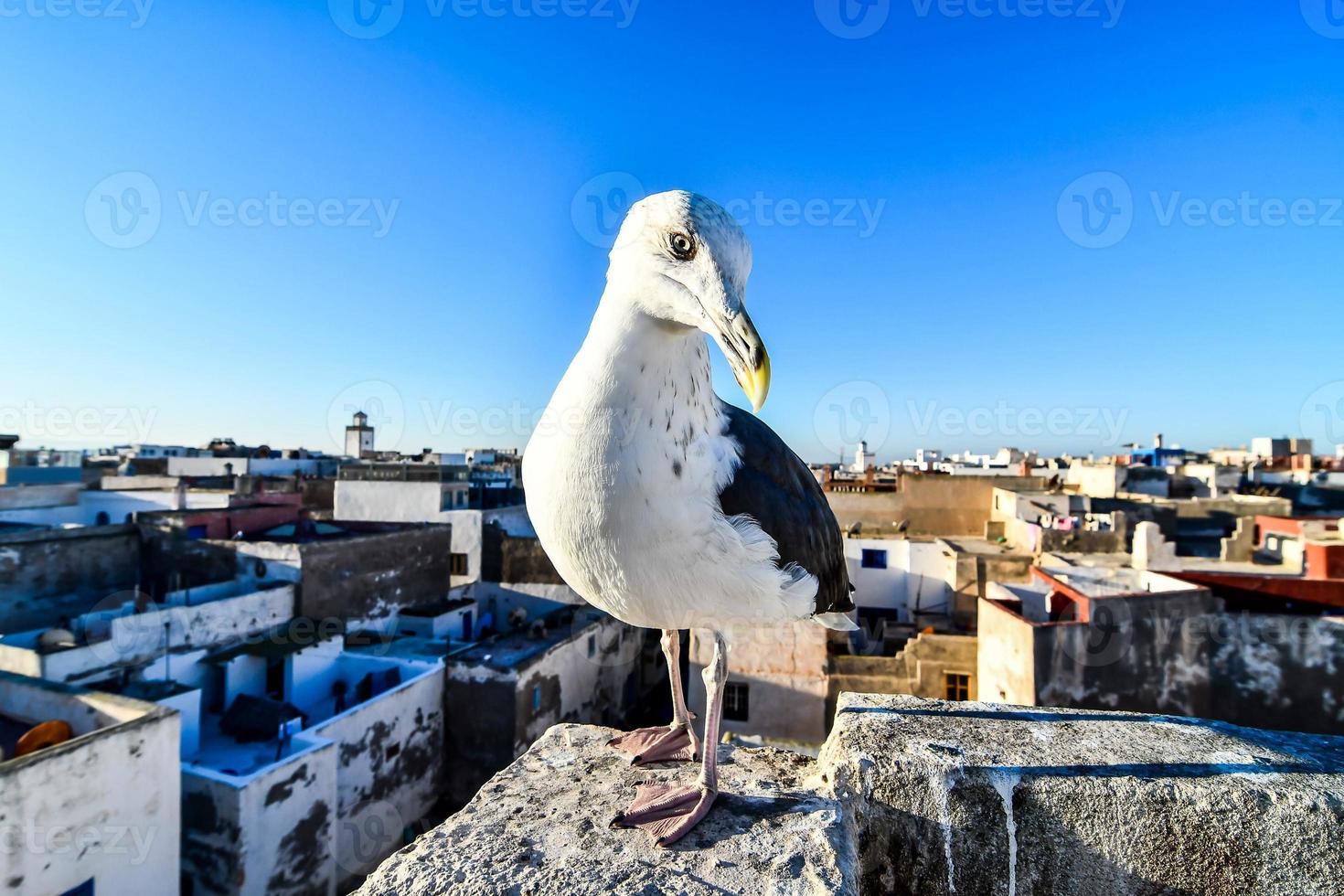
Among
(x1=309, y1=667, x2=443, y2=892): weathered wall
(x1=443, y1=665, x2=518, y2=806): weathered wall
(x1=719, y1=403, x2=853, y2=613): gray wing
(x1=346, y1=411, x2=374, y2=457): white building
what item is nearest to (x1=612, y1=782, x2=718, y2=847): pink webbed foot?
(x1=719, y1=403, x2=853, y2=613): gray wing

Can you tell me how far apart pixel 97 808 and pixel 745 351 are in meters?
10.8

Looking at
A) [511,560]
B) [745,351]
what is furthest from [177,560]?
[745,351]

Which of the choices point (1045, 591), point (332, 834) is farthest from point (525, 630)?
point (1045, 591)

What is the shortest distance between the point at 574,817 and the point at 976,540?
81.4 ft

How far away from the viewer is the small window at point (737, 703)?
1527 cm

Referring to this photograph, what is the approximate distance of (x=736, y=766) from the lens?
2.90 meters

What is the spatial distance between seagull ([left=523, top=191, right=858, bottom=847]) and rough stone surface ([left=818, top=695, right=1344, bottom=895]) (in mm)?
782

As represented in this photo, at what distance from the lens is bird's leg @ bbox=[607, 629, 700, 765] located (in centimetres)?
288

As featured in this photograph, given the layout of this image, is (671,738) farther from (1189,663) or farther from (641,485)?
(1189,663)

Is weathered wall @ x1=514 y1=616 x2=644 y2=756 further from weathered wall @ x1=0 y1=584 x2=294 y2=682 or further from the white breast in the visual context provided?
the white breast

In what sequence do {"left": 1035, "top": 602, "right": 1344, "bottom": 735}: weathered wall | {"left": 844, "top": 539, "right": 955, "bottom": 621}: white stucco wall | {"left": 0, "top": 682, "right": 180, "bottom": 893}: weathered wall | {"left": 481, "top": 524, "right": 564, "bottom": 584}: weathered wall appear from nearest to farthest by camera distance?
{"left": 0, "top": 682, "right": 180, "bottom": 893}: weathered wall < {"left": 1035, "top": 602, "right": 1344, "bottom": 735}: weathered wall < {"left": 844, "top": 539, "right": 955, "bottom": 621}: white stucco wall < {"left": 481, "top": 524, "right": 564, "bottom": 584}: weathered wall

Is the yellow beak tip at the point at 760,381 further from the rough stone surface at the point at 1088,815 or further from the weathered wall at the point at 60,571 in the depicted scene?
the weathered wall at the point at 60,571

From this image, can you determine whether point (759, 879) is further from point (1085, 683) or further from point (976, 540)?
point (976, 540)

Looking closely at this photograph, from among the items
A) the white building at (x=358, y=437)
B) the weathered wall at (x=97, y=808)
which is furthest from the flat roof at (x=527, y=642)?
the white building at (x=358, y=437)
